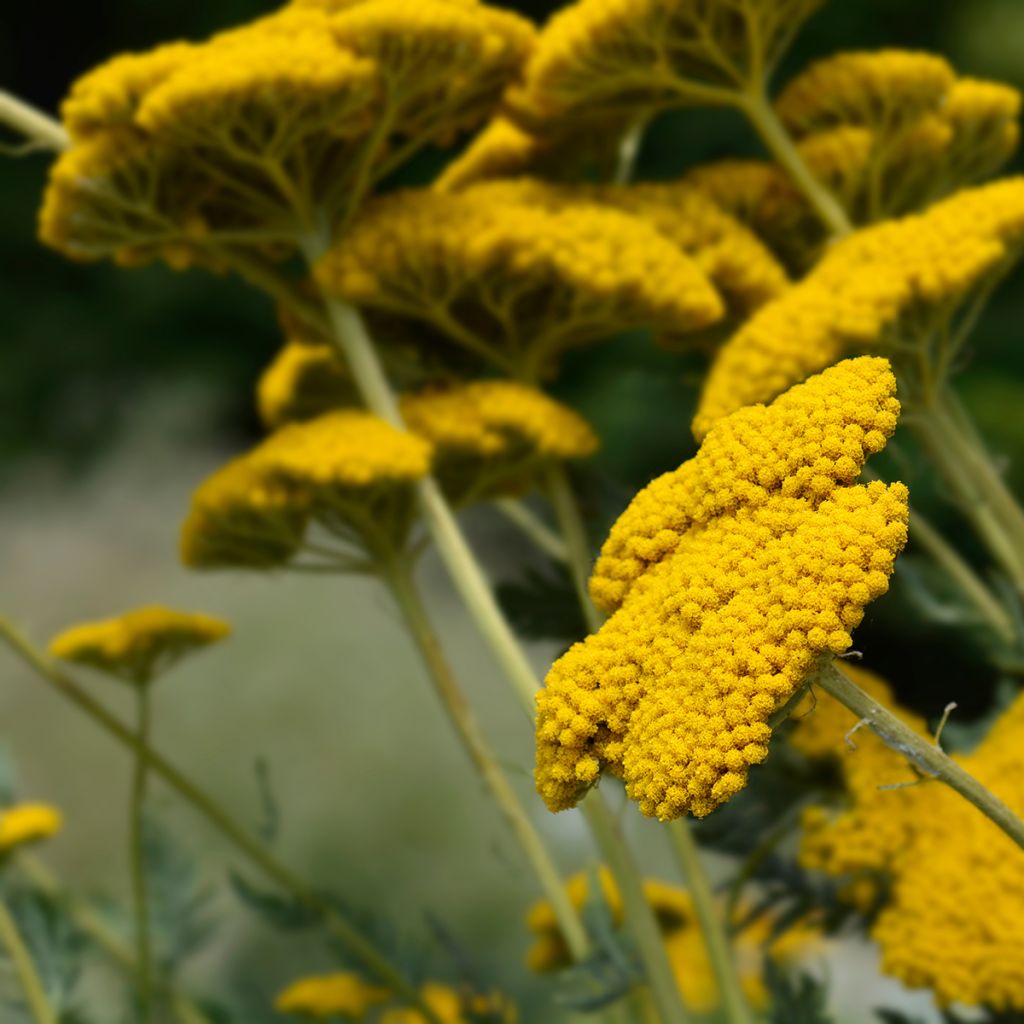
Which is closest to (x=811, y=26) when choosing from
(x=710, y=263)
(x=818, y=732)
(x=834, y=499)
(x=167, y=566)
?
(x=167, y=566)

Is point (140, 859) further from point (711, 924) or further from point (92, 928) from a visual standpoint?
point (711, 924)

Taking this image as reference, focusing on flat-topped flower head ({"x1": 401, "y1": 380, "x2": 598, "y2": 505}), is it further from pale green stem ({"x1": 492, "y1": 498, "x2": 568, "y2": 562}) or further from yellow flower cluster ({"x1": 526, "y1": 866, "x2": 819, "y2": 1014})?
yellow flower cluster ({"x1": 526, "y1": 866, "x2": 819, "y2": 1014})

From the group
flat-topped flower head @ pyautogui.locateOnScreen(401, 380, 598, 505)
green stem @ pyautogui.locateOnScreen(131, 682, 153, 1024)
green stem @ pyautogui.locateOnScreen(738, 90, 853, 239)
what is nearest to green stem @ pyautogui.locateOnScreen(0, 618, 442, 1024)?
green stem @ pyautogui.locateOnScreen(131, 682, 153, 1024)

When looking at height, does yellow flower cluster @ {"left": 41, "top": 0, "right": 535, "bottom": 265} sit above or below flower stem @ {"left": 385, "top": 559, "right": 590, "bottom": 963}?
above

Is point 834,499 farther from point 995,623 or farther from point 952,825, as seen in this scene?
point 995,623

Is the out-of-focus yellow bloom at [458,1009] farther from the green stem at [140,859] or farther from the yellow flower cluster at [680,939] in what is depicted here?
the green stem at [140,859]

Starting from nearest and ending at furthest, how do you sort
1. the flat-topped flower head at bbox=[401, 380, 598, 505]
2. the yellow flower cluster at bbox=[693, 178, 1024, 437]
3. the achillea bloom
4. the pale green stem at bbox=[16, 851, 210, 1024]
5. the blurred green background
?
1. the achillea bloom
2. the yellow flower cluster at bbox=[693, 178, 1024, 437]
3. the flat-topped flower head at bbox=[401, 380, 598, 505]
4. the pale green stem at bbox=[16, 851, 210, 1024]
5. the blurred green background
